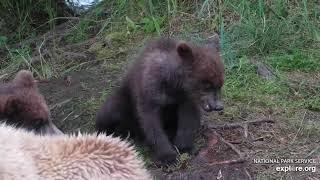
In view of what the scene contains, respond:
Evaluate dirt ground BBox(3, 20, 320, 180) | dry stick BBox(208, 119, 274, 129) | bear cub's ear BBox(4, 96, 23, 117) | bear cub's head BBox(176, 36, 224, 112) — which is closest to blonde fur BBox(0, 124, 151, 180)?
dirt ground BBox(3, 20, 320, 180)

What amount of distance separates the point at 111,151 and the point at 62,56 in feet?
14.1

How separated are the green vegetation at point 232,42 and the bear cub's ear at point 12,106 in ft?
3.42

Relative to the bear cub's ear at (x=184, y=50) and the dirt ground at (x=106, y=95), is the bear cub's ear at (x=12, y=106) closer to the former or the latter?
the dirt ground at (x=106, y=95)

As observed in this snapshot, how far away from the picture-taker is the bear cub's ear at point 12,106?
520 centimetres

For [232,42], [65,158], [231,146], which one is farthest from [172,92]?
[232,42]

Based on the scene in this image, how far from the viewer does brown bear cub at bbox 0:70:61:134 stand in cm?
520

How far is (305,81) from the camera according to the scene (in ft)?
20.9

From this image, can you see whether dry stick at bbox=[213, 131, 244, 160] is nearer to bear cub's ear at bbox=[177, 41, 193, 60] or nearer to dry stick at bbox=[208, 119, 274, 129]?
dry stick at bbox=[208, 119, 274, 129]

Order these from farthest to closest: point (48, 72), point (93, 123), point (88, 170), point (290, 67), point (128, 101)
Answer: point (48, 72)
point (290, 67)
point (93, 123)
point (128, 101)
point (88, 170)

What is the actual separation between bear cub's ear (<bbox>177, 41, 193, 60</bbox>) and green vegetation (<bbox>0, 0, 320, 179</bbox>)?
30.6 inches

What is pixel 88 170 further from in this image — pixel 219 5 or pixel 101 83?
pixel 219 5

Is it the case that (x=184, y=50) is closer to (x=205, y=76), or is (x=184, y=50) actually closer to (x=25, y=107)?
(x=205, y=76)

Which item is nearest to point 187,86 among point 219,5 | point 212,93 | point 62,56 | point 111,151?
point 212,93

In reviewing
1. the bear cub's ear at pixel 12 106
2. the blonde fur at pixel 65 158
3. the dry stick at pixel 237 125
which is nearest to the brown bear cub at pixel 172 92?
the dry stick at pixel 237 125
